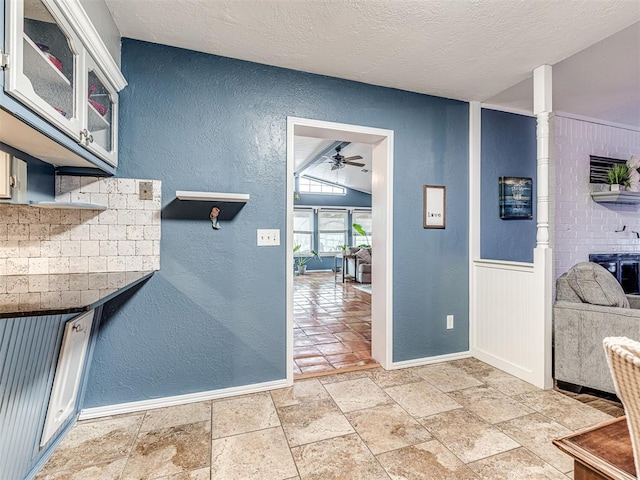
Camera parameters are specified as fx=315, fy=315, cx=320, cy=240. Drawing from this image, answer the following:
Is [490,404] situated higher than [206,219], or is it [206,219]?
[206,219]

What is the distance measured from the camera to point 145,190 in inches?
83.3

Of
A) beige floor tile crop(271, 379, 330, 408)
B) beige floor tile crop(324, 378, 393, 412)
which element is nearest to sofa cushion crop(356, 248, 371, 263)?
beige floor tile crop(324, 378, 393, 412)

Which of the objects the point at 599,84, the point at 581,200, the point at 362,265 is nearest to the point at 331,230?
the point at 362,265

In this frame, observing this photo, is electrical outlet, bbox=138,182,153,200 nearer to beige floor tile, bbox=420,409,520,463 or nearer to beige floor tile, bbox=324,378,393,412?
beige floor tile, bbox=324,378,393,412

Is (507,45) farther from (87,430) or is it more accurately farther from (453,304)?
(87,430)

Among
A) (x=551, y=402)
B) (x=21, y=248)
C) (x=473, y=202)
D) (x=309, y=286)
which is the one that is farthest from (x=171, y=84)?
(x=309, y=286)

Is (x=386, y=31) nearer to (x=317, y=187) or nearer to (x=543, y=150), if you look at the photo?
(x=543, y=150)

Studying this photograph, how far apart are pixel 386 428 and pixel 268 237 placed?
1.48 m

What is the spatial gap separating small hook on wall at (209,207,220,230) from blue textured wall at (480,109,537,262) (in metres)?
2.45

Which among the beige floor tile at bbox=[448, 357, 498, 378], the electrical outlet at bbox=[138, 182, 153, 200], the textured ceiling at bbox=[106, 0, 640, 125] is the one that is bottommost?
the beige floor tile at bbox=[448, 357, 498, 378]

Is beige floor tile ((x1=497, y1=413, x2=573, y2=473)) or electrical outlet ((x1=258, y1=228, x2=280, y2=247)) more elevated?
electrical outlet ((x1=258, y1=228, x2=280, y2=247))

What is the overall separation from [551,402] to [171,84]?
3.40m

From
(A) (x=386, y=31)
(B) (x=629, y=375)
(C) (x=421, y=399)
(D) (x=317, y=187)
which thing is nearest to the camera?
(B) (x=629, y=375)

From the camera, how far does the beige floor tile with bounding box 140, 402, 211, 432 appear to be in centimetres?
193
